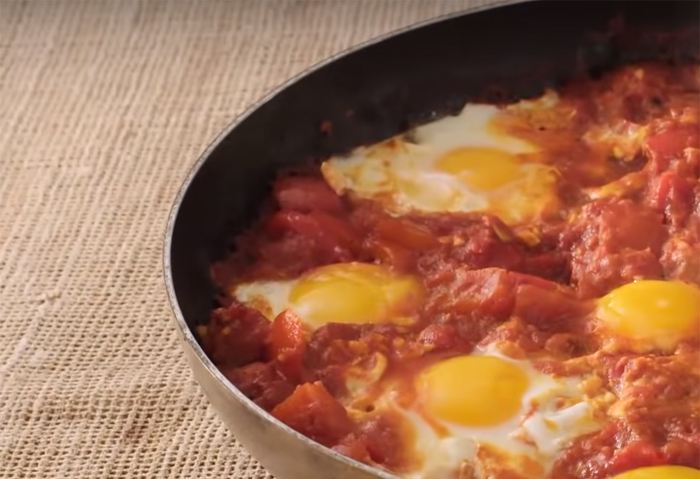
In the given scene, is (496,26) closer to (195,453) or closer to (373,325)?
(373,325)

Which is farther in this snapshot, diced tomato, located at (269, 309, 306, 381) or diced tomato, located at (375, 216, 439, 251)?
diced tomato, located at (375, 216, 439, 251)

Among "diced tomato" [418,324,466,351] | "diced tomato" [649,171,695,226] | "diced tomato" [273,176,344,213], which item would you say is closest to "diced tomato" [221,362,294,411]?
"diced tomato" [418,324,466,351]

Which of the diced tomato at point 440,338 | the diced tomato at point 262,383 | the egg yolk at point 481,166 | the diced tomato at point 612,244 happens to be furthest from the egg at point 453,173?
the diced tomato at point 262,383

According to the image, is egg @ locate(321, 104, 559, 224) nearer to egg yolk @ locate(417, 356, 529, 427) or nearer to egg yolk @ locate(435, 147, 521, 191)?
egg yolk @ locate(435, 147, 521, 191)

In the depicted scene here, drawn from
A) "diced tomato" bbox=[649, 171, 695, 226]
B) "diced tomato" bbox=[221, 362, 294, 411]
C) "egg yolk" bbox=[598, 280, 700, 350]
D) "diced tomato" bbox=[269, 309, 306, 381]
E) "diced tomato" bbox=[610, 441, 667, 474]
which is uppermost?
"diced tomato" bbox=[649, 171, 695, 226]

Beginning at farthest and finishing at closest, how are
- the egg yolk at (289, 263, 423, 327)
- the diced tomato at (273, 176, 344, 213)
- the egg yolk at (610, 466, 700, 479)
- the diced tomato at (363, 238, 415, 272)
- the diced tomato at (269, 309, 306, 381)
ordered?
the diced tomato at (273, 176, 344, 213) < the diced tomato at (363, 238, 415, 272) < the egg yolk at (289, 263, 423, 327) < the diced tomato at (269, 309, 306, 381) < the egg yolk at (610, 466, 700, 479)

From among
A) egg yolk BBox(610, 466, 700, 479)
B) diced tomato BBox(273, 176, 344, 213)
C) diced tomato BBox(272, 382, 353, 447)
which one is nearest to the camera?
egg yolk BBox(610, 466, 700, 479)

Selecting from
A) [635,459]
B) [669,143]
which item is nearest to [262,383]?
[635,459]

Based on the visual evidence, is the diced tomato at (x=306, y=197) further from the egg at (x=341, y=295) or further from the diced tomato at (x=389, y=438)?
the diced tomato at (x=389, y=438)
